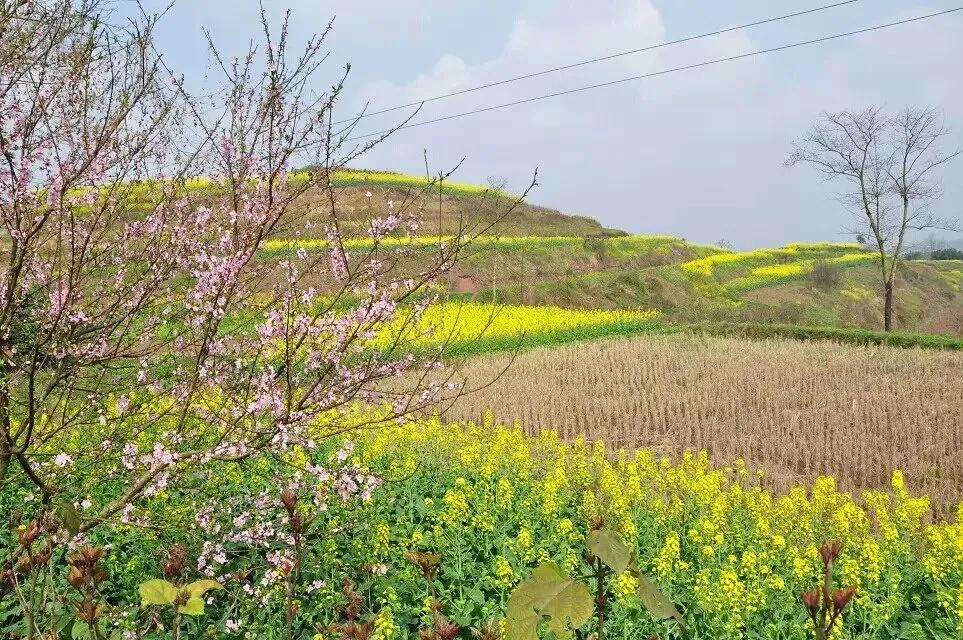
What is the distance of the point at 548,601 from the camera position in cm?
109

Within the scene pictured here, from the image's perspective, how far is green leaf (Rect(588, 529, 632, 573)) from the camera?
1126 mm

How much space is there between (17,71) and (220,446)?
→ 272 cm

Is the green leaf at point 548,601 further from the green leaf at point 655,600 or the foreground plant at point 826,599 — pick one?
the foreground plant at point 826,599

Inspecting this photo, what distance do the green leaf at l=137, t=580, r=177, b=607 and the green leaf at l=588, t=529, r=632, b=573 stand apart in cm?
80

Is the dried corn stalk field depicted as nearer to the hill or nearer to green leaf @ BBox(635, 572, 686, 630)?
the hill

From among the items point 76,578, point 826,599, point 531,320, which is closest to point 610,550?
point 826,599

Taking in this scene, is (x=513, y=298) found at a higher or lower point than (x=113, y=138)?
lower

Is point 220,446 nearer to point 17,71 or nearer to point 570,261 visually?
point 17,71

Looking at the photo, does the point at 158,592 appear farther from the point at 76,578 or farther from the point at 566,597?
the point at 566,597

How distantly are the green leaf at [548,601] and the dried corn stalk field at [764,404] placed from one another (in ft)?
28.6

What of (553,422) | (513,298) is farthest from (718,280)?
(553,422)

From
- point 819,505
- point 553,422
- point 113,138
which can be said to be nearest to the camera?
point 113,138

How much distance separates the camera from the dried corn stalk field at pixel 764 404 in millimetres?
10148

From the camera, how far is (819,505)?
21.9ft
